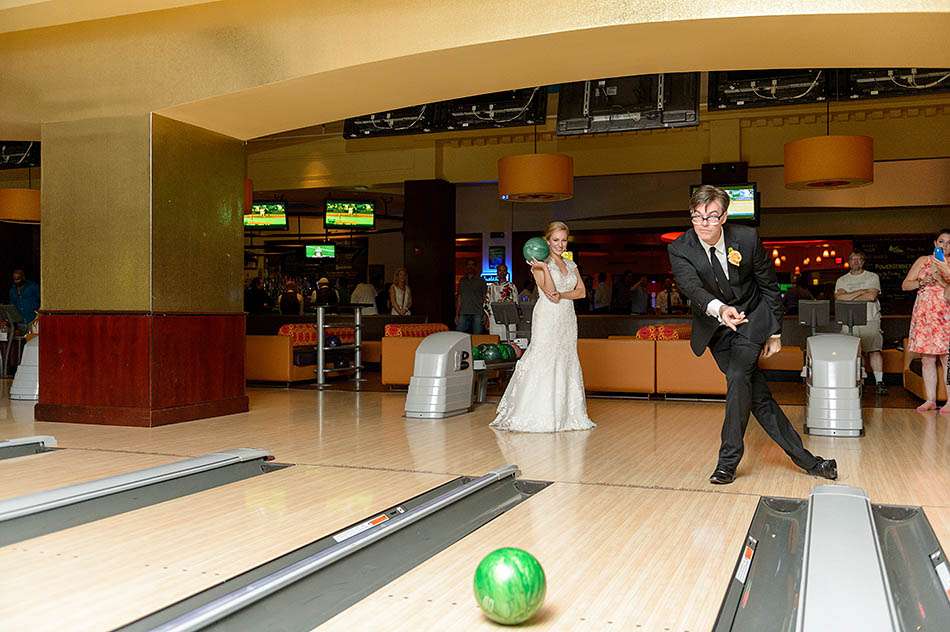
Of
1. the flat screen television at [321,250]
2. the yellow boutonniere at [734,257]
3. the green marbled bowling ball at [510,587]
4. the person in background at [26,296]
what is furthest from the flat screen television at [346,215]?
the green marbled bowling ball at [510,587]

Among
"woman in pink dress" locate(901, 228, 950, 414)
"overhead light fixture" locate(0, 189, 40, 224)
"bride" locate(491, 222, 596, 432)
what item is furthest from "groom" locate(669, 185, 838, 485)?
"overhead light fixture" locate(0, 189, 40, 224)

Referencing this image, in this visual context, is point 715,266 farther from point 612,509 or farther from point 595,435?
point 595,435

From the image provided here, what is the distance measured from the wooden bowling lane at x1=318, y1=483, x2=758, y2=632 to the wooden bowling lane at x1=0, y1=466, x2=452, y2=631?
62 cm

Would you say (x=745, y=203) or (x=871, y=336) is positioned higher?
(x=745, y=203)

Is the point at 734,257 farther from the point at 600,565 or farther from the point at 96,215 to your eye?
the point at 96,215

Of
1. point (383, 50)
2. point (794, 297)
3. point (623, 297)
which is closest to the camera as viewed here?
point (383, 50)

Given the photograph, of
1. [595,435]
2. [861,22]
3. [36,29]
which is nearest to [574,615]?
[595,435]

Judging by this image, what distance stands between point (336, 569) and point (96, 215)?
4.95 metres

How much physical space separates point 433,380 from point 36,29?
13.9ft

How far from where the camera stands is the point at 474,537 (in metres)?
3.35

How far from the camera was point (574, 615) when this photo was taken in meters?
2.51

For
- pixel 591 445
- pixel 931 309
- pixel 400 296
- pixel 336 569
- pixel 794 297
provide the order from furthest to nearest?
pixel 794 297 → pixel 400 296 → pixel 931 309 → pixel 591 445 → pixel 336 569

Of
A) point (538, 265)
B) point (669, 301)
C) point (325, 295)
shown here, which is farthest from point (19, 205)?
point (669, 301)

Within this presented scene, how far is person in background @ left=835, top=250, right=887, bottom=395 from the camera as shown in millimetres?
9203
